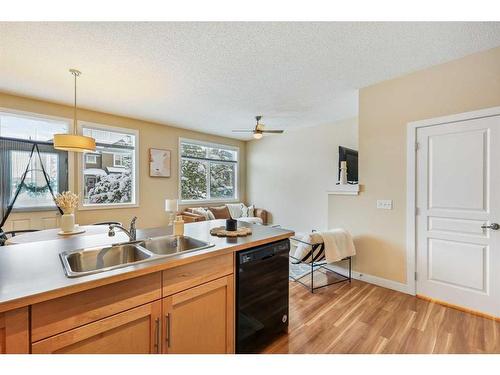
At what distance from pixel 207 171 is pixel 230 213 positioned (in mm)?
1285

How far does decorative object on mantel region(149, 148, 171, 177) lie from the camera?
16.2 feet

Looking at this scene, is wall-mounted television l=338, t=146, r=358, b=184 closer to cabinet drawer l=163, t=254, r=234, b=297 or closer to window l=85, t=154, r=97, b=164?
cabinet drawer l=163, t=254, r=234, b=297

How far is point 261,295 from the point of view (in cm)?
175

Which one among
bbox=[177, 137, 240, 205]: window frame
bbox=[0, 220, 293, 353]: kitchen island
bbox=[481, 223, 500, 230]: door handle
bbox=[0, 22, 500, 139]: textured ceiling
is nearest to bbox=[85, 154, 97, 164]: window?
bbox=[0, 22, 500, 139]: textured ceiling

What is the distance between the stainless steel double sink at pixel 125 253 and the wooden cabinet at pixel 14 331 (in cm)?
29

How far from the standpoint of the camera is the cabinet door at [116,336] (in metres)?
0.95

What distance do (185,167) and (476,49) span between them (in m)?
5.23

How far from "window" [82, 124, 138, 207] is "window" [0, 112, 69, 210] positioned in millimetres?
370

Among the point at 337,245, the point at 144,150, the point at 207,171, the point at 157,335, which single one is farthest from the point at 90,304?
the point at 207,171

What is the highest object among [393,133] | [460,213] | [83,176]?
[393,133]

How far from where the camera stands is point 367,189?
3111 millimetres

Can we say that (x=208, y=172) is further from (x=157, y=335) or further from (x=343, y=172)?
(x=157, y=335)
